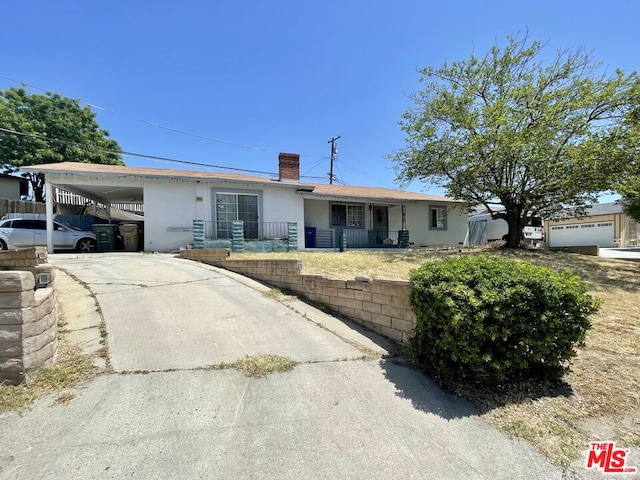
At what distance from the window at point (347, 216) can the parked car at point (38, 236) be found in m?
10.6

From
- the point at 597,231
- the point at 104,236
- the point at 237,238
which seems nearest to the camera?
the point at 237,238

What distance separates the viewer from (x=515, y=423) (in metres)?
2.40

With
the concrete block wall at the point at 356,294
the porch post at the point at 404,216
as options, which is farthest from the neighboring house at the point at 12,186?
the porch post at the point at 404,216

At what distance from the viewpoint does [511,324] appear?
2768 millimetres

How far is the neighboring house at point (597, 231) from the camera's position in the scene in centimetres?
2375

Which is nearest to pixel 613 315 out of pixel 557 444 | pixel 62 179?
pixel 557 444

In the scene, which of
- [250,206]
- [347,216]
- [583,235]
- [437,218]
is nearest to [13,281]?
[250,206]

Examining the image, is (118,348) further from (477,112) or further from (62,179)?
(477,112)

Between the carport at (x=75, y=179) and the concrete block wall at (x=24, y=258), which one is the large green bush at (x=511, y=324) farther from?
the carport at (x=75, y=179)

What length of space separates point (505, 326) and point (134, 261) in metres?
9.35

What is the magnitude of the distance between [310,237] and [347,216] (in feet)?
8.78

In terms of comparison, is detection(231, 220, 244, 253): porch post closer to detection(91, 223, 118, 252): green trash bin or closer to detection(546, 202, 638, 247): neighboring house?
detection(91, 223, 118, 252): green trash bin

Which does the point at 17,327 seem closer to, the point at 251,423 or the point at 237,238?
the point at 251,423

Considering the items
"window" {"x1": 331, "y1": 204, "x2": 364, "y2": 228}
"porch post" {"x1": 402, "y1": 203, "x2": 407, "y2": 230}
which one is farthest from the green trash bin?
"porch post" {"x1": 402, "y1": 203, "x2": 407, "y2": 230}
